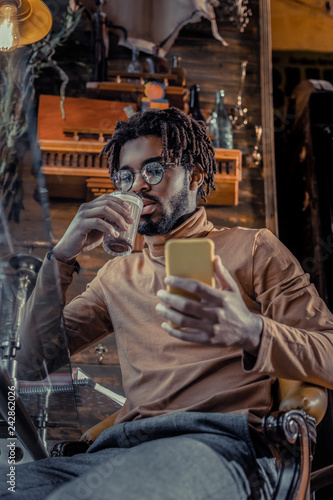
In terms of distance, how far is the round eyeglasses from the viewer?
1.63 metres

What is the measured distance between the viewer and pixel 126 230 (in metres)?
1.40

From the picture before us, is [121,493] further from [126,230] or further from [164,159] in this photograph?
[164,159]

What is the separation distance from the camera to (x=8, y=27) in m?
2.17

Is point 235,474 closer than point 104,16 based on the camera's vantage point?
Yes

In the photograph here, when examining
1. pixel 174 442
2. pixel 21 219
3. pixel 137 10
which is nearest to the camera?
pixel 21 219

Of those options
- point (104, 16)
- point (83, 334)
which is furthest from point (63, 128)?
point (83, 334)

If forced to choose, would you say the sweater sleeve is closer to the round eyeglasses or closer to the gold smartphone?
the gold smartphone

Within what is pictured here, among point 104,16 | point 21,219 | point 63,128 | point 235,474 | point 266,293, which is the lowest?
point 235,474

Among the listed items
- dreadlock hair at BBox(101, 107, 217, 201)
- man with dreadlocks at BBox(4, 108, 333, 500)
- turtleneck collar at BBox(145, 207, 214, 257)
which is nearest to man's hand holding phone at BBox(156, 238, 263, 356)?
man with dreadlocks at BBox(4, 108, 333, 500)

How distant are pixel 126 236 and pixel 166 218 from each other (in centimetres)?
25

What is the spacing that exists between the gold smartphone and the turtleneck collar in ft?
2.28

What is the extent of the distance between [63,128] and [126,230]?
1432mm

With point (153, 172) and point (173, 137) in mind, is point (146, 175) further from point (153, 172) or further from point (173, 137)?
point (173, 137)

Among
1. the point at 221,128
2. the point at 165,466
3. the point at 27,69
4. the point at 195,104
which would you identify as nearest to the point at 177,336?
the point at 165,466
